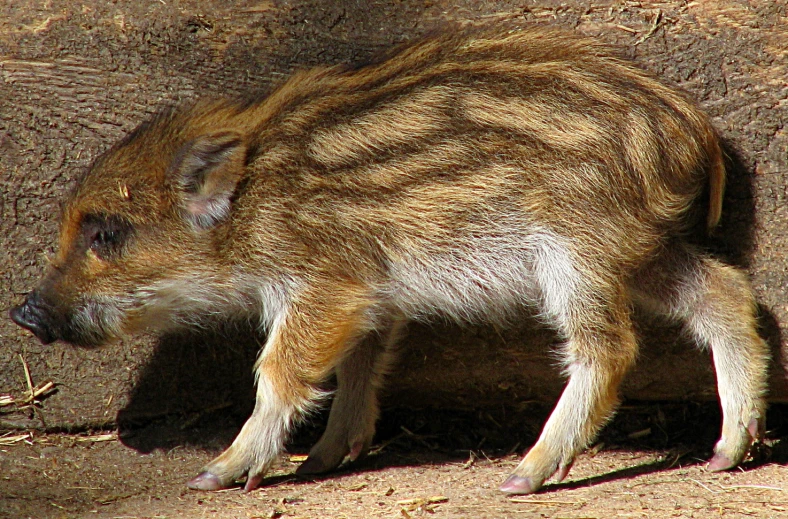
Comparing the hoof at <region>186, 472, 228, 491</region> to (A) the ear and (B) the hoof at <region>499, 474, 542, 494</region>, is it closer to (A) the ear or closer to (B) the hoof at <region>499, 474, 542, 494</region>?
(A) the ear

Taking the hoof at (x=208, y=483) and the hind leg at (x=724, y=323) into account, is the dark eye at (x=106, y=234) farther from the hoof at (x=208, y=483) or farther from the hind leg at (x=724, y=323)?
the hind leg at (x=724, y=323)

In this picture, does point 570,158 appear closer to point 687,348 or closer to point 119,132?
point 687,348

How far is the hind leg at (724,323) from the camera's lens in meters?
3.64

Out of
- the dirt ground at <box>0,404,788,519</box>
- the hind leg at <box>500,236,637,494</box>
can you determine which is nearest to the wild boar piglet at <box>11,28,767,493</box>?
the hind leg at <box>500,236,637,494</box>

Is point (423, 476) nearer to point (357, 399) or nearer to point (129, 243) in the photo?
point (357, 399)

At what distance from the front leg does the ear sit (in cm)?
50

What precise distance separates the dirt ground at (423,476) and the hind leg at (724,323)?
0.18 meters

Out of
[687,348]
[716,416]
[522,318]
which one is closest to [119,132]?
[522,318]

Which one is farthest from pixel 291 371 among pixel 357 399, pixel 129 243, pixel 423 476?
pixel 129 243

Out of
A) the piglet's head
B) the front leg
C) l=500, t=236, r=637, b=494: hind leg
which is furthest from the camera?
the piglet's head

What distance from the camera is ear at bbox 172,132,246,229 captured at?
365 cm

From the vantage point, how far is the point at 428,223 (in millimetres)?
3561

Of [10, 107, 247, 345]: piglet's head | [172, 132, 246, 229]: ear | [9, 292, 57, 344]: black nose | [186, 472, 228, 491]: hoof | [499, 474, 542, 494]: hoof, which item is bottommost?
[186, 472, 228, 491]: hoof

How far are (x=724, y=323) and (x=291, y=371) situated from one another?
1.65 m
